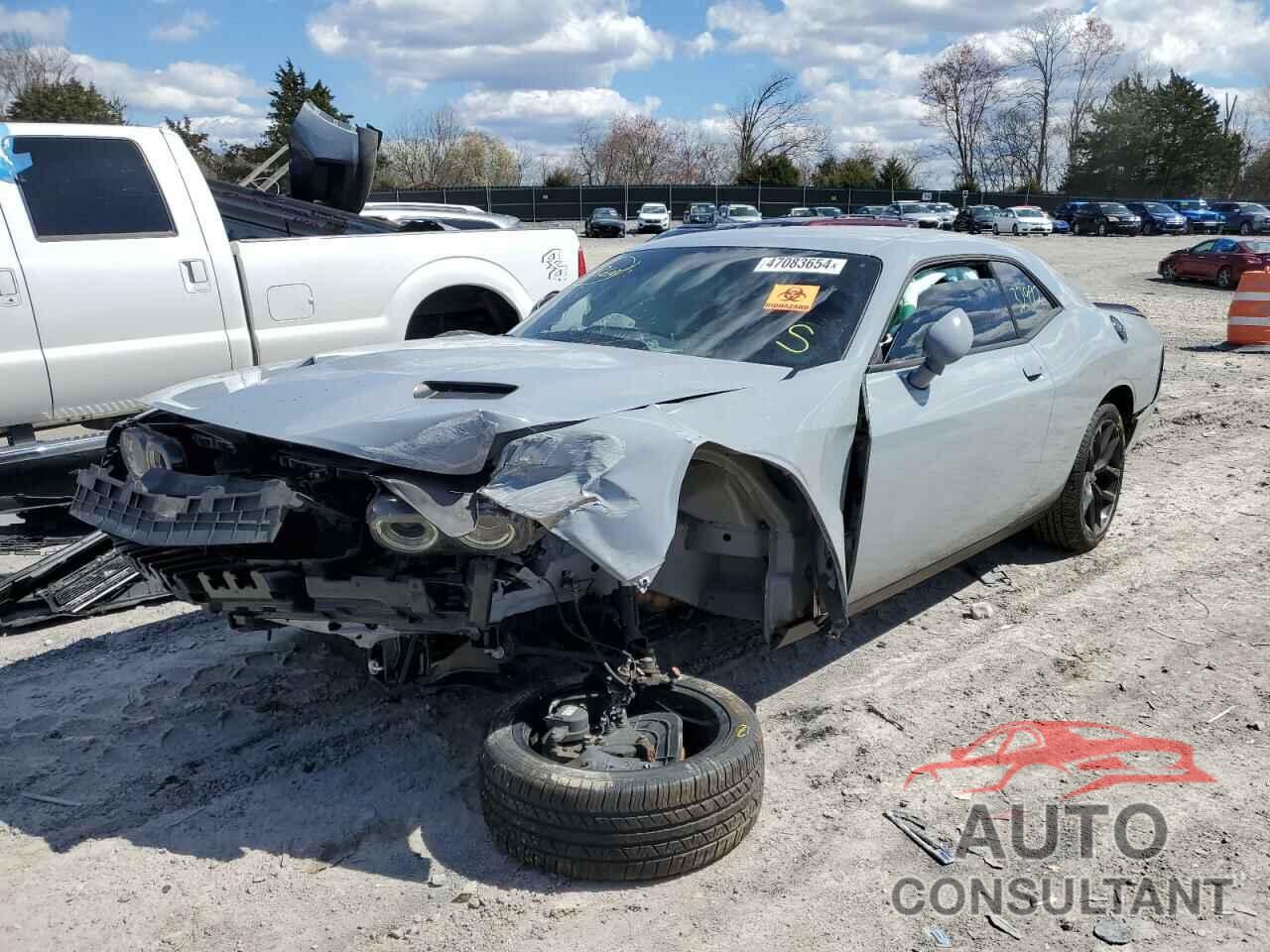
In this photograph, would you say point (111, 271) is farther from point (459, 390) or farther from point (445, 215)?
point (445, 215)

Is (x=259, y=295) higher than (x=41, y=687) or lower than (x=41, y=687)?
higher

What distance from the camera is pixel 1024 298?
192 inches

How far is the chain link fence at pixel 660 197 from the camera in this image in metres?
54.2

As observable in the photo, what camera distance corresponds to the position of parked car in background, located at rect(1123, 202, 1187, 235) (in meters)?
48.3

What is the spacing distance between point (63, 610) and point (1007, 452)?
13.6ft

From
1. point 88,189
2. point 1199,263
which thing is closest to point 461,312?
point 88,189

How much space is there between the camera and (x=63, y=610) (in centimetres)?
464

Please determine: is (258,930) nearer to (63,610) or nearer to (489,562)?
(489,562)

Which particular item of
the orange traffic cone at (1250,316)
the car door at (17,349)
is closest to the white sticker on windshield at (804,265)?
the car door at (17,349)

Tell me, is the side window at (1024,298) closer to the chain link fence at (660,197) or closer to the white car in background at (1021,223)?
the white car in background at (1021,223)

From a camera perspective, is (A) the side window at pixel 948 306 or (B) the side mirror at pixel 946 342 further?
(A) the side window at pixel 948 306

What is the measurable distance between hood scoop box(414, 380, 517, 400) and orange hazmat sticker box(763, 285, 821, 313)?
122 cm

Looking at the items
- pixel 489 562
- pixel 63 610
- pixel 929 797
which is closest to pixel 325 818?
pixel 489 562

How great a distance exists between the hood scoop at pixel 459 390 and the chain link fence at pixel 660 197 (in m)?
50.1
